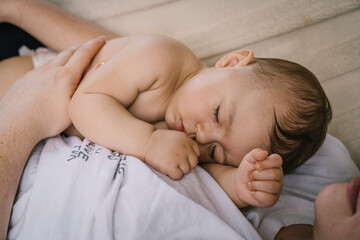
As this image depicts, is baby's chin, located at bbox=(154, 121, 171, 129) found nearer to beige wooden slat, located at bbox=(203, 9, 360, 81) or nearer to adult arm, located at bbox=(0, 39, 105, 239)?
adult arm, located at bbox=(0, 39, 105, 239)

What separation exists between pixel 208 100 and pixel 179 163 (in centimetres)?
24

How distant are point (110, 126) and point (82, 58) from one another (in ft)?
1.15

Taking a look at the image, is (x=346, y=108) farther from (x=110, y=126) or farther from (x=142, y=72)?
(x=110, y=126)

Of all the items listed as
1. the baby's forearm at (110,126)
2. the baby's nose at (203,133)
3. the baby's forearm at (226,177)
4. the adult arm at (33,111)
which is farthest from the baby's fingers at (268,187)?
the adult arm at (33,111)

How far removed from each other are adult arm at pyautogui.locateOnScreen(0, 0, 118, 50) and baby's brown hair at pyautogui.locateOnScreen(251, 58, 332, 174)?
778 mm

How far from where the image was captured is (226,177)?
2.88 feet

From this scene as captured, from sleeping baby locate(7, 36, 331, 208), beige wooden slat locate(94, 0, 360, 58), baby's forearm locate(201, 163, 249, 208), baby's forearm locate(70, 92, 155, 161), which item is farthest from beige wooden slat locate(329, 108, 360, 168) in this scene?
baby's forearm locate(70, 92, 155, 161)

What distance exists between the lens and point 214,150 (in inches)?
36.8

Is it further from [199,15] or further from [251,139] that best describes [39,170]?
[199,15]

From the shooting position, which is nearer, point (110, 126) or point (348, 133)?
point (110, 126)

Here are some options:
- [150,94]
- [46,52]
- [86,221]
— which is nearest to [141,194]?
[86,221]

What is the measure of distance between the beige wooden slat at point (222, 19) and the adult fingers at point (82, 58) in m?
0.29

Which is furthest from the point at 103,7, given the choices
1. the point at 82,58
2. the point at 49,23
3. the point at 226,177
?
the point at 226,177

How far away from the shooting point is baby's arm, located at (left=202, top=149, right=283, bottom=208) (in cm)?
71
